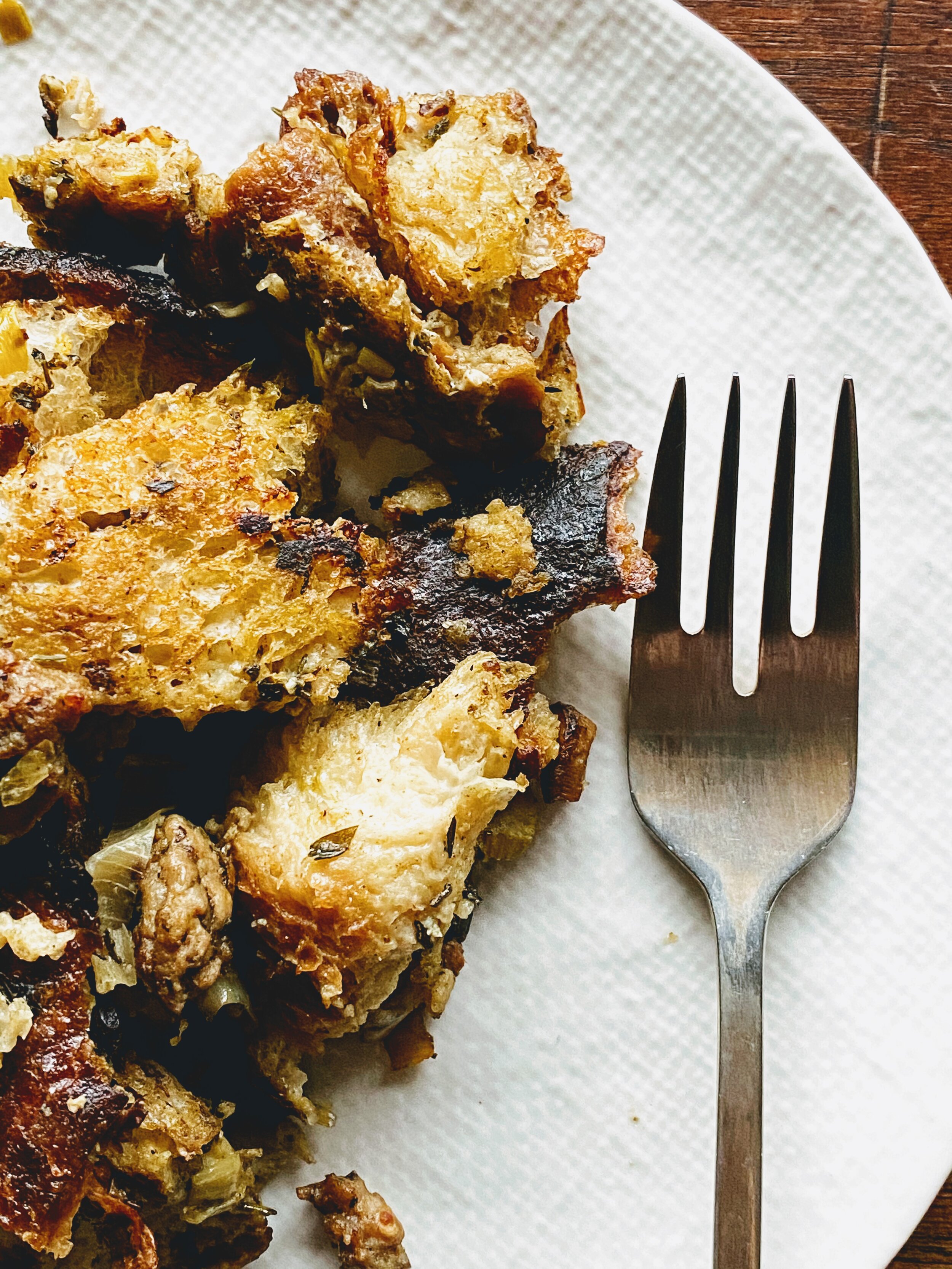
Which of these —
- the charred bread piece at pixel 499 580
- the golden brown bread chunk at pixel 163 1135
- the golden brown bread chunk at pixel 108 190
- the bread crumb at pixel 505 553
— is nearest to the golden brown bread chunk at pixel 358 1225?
the golden brown bread chunk at pixel 163 1135

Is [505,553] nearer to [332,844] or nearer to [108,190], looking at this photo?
[332,844]

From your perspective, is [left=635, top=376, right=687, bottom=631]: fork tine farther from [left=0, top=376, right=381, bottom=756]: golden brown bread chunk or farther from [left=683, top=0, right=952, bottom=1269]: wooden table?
[left=683, top=0, right=952, bottom=1269]: wooden table

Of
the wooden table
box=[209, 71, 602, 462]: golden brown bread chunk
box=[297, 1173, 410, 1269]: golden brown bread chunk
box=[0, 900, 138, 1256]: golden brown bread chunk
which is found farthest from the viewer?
the wooden table

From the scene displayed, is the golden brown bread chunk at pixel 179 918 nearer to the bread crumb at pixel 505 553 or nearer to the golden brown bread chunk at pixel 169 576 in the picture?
the golden brown bread chunk at pixel 169 576

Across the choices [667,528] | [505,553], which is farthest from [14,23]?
[667,528]

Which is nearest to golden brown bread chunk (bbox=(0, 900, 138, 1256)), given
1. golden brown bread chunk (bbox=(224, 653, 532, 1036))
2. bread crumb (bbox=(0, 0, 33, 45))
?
golden brown bread chunk (bbox=(224, 653, 532, 1036))

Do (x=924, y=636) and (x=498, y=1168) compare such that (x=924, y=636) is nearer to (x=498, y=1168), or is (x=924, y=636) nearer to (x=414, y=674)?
(x=414, y=674)

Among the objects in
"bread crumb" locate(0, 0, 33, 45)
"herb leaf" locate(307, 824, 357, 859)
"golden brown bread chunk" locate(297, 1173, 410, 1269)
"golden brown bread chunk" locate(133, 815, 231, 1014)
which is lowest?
"golden brown bread chunk" locate(297, 1173, 410, 1269)
